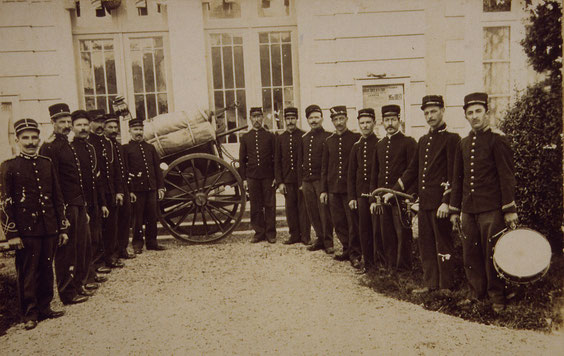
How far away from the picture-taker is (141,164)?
5.03 meters

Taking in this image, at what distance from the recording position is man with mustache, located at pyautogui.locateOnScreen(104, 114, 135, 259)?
4.75 m

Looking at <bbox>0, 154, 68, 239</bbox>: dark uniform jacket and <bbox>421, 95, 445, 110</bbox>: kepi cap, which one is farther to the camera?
<bbox>421, 95, 445, 110</bbox>: kepi cap

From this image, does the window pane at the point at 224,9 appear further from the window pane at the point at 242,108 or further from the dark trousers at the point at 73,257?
the dark trousers at the point at 73,257

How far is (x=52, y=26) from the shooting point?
3578 mm

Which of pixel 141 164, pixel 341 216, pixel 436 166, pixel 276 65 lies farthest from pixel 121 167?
pixel 436 166

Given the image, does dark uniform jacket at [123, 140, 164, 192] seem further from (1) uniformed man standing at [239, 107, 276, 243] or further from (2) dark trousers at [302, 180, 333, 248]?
(2) dark trousers at [302, 180, 333, 248]

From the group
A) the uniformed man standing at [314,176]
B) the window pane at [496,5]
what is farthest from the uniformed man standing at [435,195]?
the uniformed man standing at [314,176]

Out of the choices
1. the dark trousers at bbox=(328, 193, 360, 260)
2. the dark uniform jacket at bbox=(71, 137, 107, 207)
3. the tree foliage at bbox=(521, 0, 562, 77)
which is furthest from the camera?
the dark trousers at bbox=(328, 193, 360, 260)

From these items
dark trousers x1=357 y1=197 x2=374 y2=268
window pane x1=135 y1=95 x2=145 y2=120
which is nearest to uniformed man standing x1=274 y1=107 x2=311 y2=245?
dark trousers x1=357 y1=197 x2=374 y2=268

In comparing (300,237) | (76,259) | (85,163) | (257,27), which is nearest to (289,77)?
(257,27)

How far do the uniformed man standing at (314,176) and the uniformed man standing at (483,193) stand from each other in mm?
2008

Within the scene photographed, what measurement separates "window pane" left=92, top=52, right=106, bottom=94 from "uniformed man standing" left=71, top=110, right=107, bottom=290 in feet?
2.08

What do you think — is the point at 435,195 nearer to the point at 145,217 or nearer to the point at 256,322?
the point at 256,322

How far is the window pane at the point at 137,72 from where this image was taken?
4.54 meters
